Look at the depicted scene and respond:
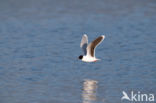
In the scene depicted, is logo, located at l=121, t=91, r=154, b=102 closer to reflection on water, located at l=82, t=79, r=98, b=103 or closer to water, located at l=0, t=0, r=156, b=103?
water, located at l=0, t=0, r=156, b=103

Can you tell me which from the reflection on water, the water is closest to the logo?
the water

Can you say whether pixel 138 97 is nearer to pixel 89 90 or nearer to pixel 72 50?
pixel 89 90

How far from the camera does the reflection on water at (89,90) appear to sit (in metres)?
11.4

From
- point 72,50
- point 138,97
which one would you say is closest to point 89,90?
point 138,97

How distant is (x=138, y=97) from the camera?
11.5 meters

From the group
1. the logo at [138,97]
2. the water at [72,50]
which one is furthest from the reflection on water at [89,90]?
the logo at [138,97]

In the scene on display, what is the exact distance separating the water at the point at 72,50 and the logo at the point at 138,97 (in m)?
0.17

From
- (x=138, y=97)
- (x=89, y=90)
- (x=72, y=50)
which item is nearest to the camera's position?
(x=138, y=97)

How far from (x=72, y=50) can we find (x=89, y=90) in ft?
14.6

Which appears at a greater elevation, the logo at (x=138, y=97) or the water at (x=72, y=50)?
the water at (x=72, y=50)

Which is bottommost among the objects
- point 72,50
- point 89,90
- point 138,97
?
point 138,97

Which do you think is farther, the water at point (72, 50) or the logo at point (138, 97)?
the water at point (72, 50)

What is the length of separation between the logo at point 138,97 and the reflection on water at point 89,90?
0.70 m

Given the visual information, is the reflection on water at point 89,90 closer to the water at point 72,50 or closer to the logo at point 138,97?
the water at point 72,50
